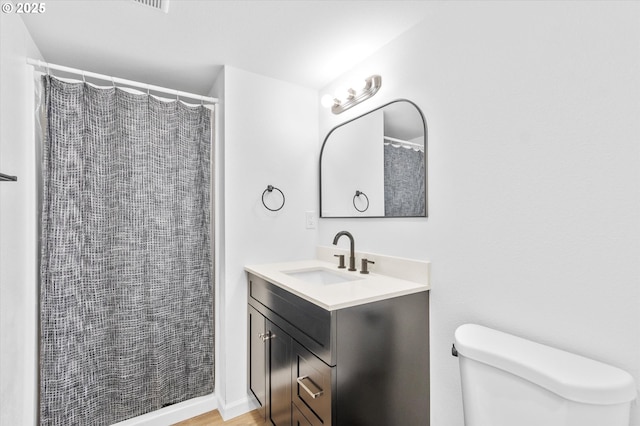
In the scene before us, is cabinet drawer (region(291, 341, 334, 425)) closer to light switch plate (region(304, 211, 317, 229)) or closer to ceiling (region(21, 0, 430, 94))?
light switch plate (region(304, 211, 317, 229))

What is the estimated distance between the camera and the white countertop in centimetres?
117

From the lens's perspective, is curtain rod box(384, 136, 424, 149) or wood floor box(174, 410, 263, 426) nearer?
curtain rod box(384, 136, 424, 149)

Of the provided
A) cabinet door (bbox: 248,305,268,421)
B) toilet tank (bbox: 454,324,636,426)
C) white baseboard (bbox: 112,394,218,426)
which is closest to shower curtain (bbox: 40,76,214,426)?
white baseboard (bbox: 112,394,218,426)

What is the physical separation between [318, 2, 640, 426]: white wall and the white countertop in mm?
171

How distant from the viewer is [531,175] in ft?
3.40

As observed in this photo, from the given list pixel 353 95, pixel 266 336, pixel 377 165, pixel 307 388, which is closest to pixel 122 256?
pixel 266 336

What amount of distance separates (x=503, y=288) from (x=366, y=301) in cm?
53

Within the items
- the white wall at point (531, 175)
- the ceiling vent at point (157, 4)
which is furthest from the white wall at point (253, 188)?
the white wall at point (531, 175)

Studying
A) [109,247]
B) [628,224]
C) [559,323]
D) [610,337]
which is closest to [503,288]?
[559,323]

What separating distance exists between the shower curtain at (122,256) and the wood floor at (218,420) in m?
0.14

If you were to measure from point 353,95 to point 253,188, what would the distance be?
896mm

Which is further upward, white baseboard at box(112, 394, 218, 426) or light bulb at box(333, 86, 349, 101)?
light bulb at box(333, 86, 349, 101)

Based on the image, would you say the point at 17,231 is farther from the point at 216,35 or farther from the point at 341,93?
the point at 341,93

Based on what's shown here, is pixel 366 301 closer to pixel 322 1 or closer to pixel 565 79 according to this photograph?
pixel 565 79
